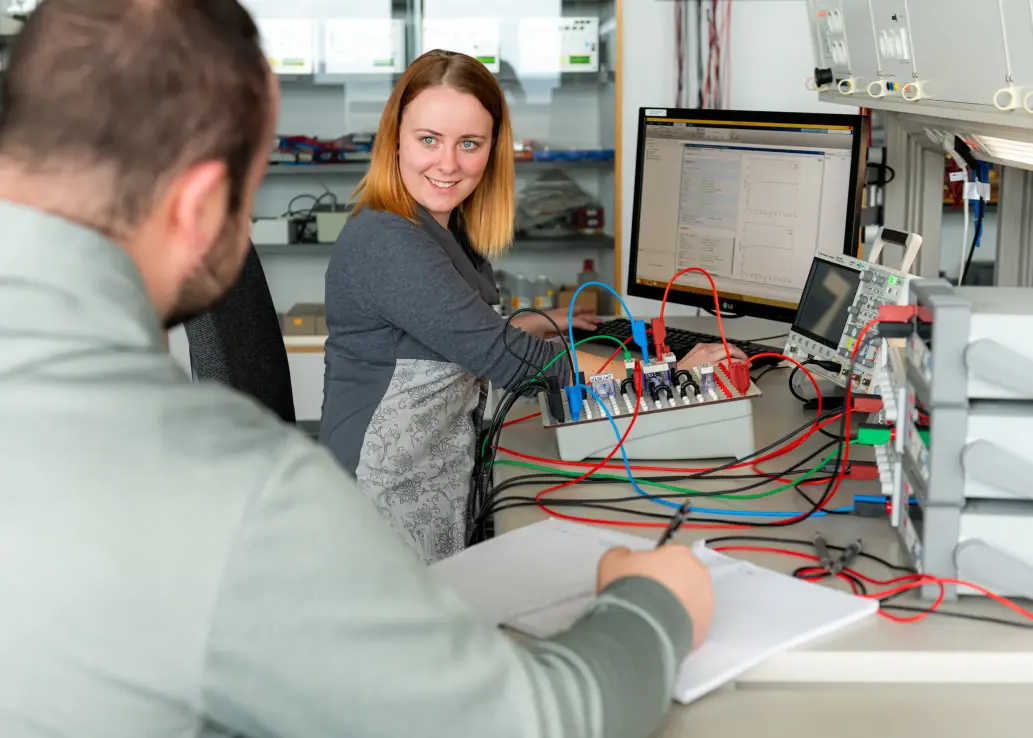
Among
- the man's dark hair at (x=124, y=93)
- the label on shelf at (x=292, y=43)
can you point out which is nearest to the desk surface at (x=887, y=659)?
the man's dark hair at (x=124, y=93)

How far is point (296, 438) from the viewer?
71 cm

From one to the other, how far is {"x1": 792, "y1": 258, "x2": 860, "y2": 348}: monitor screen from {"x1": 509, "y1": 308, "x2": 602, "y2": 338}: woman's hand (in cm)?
56

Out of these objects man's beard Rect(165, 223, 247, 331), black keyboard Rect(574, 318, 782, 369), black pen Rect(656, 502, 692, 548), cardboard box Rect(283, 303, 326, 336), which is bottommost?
cardboard box Rect(283, 303, 326, 336)

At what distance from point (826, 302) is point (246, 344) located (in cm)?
96

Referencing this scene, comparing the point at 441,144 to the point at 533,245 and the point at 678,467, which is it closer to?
the point at 678,467

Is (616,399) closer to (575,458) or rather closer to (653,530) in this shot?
(575,458)

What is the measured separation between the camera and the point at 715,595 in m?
1.02

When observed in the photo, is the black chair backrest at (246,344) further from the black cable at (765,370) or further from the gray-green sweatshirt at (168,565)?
→ the gray-green sweatshirt at (168,565)

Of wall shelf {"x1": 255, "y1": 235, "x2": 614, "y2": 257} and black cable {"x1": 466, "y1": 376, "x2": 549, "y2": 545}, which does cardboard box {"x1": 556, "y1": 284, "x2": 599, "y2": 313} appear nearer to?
wall shelf {"x1": 255, "y1": 235, "x2": 614, "y2": 257}

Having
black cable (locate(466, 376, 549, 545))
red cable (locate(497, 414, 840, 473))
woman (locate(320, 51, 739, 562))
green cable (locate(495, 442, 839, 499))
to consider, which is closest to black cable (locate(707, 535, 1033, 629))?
green cable (locate(495, 442, 839, 499))

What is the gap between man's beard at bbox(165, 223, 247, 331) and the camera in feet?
2.54

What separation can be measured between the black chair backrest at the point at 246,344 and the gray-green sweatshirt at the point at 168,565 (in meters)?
1.05

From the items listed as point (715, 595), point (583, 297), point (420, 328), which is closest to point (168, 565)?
point (715, 595)

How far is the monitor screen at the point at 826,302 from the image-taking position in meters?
1.78
